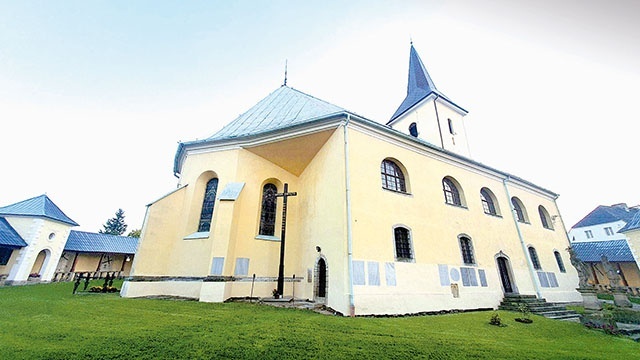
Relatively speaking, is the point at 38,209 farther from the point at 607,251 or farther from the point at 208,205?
the point at 607,251

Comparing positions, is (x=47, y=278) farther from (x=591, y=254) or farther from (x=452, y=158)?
(x=591, y=254)

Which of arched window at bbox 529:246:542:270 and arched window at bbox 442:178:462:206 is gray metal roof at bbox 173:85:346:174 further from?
arched window at bbox 529:246:542:270

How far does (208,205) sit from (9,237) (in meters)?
16.9

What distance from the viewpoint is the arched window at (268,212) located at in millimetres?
12578

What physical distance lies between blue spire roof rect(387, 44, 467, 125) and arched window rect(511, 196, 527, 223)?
8371 mm

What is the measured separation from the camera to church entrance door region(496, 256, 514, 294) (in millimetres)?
13242

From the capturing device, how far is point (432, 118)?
64.7ft

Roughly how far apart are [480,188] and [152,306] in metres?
17.0

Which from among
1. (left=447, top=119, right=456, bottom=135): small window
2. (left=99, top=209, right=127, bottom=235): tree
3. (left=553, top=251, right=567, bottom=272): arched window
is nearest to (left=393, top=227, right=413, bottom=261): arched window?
(left=447, top=119, right=456, bottom=135): small window

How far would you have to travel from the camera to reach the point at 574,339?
702cm

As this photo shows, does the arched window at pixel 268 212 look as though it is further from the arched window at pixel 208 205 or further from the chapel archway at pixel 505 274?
the chapel archway at pixel 505 274

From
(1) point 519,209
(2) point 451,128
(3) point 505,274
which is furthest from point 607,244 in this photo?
(3) point 505,274

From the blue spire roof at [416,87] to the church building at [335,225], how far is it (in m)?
7.82

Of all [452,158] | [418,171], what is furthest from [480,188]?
[418,171]
